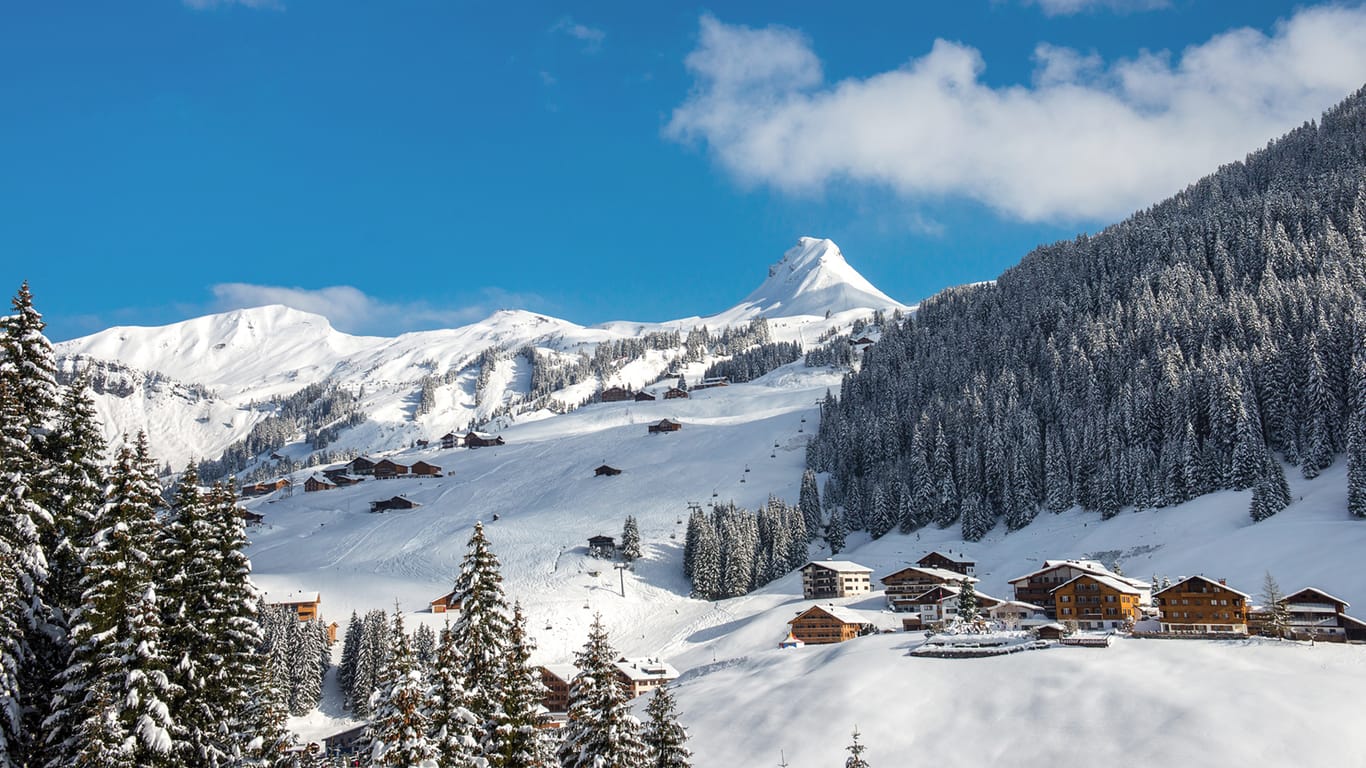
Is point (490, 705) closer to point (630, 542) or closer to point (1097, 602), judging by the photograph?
point (1097, 602)

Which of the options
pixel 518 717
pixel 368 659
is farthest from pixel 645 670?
pixel 518 717

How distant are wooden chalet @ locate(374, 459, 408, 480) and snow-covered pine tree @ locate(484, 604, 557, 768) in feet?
526

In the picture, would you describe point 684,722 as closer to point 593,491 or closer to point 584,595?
point 584,595

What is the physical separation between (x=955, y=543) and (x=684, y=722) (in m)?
58.7

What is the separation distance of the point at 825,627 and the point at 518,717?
2414 inches

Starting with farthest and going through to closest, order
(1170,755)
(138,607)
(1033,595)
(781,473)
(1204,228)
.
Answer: (1204,228) → (781,473) → (1033,595) → (1170,755) → (138,607)

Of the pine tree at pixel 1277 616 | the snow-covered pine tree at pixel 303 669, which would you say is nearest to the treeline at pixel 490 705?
the pine tree at pixel 1277 616

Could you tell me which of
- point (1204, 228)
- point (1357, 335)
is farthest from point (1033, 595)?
point (1204, 228)

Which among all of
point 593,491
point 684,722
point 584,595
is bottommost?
point 684,722

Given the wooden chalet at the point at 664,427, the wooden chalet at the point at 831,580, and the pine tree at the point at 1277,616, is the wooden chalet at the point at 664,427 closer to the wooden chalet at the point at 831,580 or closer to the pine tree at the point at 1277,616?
the wooden chalet at the point at 831,580

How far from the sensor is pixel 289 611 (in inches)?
3836

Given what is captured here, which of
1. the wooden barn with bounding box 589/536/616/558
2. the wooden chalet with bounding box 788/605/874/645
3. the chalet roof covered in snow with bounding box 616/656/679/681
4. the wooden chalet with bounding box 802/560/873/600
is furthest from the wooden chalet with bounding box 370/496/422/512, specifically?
the wooden chalet with bounding box 788/605/874/645

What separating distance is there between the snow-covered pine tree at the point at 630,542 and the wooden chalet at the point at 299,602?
120 feet

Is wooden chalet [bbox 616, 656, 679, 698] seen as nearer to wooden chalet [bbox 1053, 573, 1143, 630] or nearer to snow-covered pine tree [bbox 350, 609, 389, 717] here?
snow-covered pine tree [bbox 350, 609, 389, 717]
